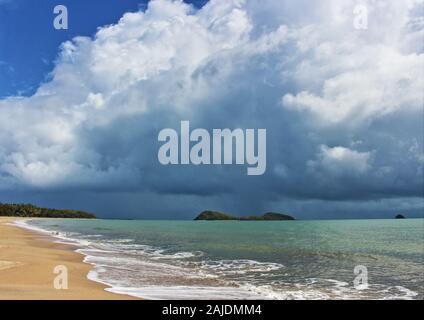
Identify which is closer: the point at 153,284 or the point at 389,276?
the point at 153,284

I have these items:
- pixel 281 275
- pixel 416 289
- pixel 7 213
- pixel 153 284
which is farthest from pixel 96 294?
pixel 7 213

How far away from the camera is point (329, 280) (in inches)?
934

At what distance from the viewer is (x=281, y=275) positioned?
24.7 metres
